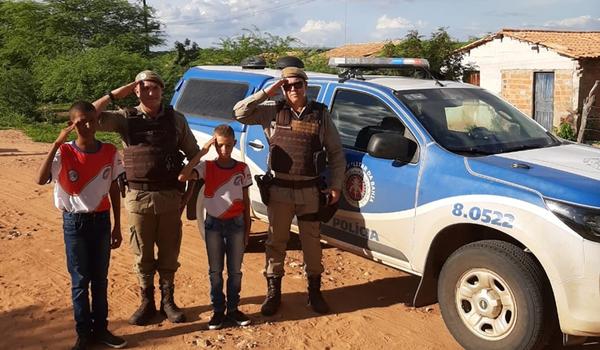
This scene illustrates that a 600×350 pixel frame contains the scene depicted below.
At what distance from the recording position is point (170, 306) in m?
4.27

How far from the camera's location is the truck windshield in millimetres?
4199

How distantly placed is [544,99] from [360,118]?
16379mm

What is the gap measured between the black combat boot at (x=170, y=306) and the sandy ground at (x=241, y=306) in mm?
56

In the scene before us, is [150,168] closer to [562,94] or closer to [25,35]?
[562,94]

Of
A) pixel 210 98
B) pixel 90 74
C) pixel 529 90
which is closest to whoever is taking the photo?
pixel 210 98

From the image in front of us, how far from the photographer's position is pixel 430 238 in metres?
3.99

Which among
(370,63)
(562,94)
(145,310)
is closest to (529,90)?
(562,94)

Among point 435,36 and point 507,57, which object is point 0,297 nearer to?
point 435,36

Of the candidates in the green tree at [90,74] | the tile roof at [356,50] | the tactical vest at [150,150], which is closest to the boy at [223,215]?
the tactical vest at [150,150]

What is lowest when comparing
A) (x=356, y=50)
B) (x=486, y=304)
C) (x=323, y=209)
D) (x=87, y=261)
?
(x=486, y=304)

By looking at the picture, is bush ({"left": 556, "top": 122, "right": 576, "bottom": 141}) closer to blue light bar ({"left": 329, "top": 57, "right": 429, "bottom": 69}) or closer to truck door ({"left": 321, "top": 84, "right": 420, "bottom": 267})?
blue light bar ({"left": 329, "top": 57, "right": 429, "bottom": 69})

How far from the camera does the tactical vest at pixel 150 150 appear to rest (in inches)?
153

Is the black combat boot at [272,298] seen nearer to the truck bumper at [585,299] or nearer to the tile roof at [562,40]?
the truck bumper at [585,299]

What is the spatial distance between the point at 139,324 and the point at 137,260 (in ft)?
1.56
